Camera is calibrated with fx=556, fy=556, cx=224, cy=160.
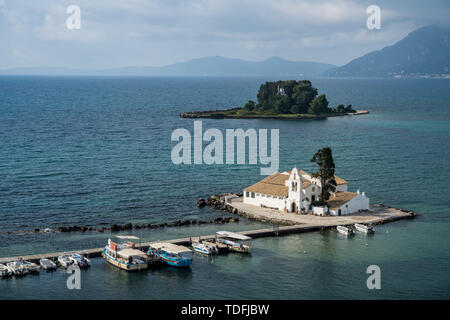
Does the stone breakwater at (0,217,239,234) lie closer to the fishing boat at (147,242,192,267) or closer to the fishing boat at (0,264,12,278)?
the fishing boat at (147,242,192,267)

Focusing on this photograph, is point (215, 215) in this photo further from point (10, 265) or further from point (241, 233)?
point (10, 265)

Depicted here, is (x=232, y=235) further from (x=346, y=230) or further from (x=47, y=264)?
(x=47, y=264)

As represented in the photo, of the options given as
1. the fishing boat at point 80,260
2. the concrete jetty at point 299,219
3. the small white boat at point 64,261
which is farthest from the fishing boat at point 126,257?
the small white boat at point 64,261

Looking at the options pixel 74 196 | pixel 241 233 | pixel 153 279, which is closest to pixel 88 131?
pixel 74 196

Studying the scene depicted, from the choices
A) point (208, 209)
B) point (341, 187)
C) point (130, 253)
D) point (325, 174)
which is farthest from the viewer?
point (341, 187)

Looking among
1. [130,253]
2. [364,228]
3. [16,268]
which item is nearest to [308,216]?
[364,228]

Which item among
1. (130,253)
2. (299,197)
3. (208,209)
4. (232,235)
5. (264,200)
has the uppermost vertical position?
(299,197)

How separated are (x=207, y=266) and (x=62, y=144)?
86.1 m

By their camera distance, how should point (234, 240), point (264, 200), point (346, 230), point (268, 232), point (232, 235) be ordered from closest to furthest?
1. point (232, 235)
2. point (234, 240)
3. point (346, 230)
4. point (268, 232)
5. point (264, 200)

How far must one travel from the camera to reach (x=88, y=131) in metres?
158

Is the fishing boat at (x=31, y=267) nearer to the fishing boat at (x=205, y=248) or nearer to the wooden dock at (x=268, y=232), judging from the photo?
the wooden dock at (x=268, y=232)

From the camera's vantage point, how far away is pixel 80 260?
183ft

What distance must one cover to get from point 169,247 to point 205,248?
4440 millimetres

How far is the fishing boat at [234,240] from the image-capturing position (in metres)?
Result: 61.1
